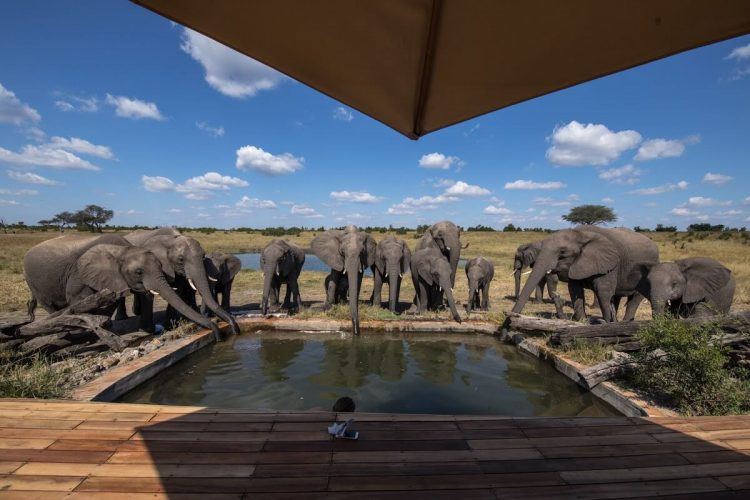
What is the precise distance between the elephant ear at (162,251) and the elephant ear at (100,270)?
1.02 m

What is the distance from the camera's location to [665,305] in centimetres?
745

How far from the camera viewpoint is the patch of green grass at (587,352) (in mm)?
6367

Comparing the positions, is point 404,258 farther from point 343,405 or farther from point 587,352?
point 343,405

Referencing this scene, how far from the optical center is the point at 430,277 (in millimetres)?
10805

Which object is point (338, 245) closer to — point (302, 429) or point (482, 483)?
point (302, 429)

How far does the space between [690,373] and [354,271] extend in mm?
7252

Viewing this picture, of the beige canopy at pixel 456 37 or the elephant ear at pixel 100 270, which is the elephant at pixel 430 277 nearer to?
the elephant ear at pixel 100 270

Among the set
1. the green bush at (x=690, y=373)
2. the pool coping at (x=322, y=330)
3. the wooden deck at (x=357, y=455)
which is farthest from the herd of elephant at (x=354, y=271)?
the wooden deck at (x=357, y=455)

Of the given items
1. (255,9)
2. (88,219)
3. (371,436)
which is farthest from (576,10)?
(88,219)

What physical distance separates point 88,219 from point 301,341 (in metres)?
87.2

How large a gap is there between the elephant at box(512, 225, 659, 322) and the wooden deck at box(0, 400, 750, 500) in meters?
5.71

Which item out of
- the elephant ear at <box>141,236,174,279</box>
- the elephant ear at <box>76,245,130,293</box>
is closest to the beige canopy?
the elephant ear at <box>76,245,130,293</box>

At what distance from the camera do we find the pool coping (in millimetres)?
4812

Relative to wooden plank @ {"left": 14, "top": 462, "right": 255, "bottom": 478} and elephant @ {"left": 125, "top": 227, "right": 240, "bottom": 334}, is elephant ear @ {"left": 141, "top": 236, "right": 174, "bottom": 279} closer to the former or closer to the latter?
elephant @ {"left": 125, "top": 227, "right": 240, "bottom": 334}
